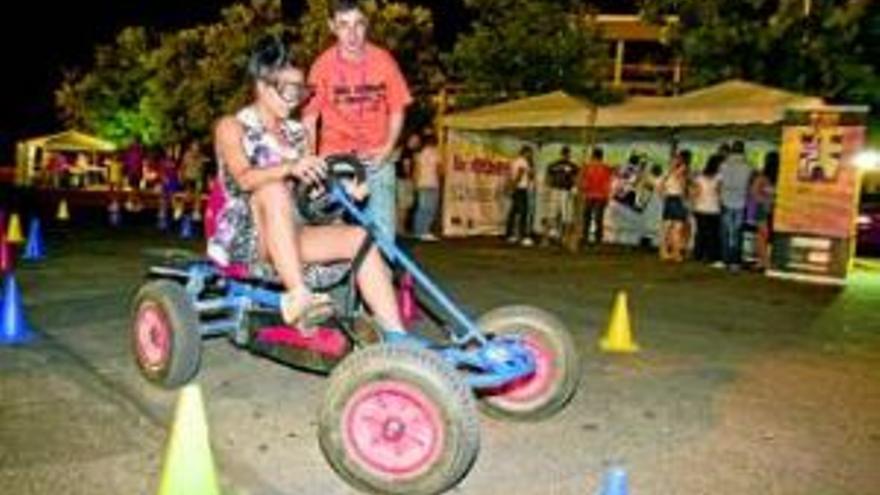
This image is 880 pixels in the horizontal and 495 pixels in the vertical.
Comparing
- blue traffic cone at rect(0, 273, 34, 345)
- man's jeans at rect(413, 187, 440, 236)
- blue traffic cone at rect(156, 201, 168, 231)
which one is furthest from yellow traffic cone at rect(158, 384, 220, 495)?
blue traffic cone at rect(156, 201, 168, 231)

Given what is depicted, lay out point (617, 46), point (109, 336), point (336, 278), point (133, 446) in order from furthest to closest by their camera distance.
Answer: point (617, 46), point (109, 336), point (336, 278), point (133, 446)

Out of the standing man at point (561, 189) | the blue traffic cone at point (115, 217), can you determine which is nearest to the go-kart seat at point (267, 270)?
the standing man at point (561, 189)

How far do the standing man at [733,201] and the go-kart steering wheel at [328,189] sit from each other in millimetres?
11174

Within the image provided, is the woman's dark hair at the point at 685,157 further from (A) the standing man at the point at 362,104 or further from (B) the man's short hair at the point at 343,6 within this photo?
(B) the man's short hair at the point at 343,6

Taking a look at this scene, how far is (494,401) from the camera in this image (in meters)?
6.21

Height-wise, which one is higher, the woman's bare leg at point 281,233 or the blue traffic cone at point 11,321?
the woman's bare leg at point 281,233

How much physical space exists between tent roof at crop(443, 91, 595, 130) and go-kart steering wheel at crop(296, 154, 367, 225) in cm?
1265

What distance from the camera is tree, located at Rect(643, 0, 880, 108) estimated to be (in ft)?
80.5

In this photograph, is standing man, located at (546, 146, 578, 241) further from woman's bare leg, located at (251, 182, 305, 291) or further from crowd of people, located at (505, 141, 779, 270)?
woman's bare leg, located at (251, 182, 305, 291)

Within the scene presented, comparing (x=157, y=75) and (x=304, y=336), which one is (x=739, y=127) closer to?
(x=304, y=336)

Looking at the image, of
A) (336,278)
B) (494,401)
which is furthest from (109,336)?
(494,401)

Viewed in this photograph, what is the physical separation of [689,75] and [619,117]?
9.96 meters

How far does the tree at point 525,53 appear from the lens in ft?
99.4

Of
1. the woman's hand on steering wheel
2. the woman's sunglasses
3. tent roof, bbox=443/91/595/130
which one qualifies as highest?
tent roof, bbox=443/91/595/130
